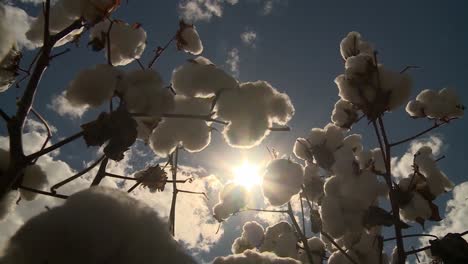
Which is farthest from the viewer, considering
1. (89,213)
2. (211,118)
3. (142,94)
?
(211,118)

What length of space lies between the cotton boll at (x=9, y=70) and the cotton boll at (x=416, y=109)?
2241 mm

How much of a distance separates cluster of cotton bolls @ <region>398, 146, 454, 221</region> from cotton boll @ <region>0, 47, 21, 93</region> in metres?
1.85

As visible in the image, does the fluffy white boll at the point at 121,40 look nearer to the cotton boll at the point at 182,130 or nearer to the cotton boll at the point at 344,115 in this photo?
the cotton boll at the point at 182,130

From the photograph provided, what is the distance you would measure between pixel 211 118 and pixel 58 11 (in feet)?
2.14

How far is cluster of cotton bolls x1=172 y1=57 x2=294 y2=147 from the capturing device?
128 cm

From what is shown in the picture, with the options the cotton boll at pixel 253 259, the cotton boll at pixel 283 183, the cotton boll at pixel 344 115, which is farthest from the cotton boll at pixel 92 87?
the cotton boll at pixel 344 115

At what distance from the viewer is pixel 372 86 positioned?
82.6 inches

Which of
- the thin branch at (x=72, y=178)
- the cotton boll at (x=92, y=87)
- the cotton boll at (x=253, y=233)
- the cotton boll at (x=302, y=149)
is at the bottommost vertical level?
the thin branch at (x=72, y=178)

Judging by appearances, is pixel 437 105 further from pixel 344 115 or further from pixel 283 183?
pixel 283 183

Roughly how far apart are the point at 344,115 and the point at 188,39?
→ 1212 mm

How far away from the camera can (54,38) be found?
119 centimetres

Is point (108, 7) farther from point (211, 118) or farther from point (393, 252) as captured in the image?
point (393, 252)

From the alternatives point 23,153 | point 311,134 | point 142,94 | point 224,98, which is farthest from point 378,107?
point 23,153

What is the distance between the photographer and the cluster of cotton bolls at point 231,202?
2.56m
